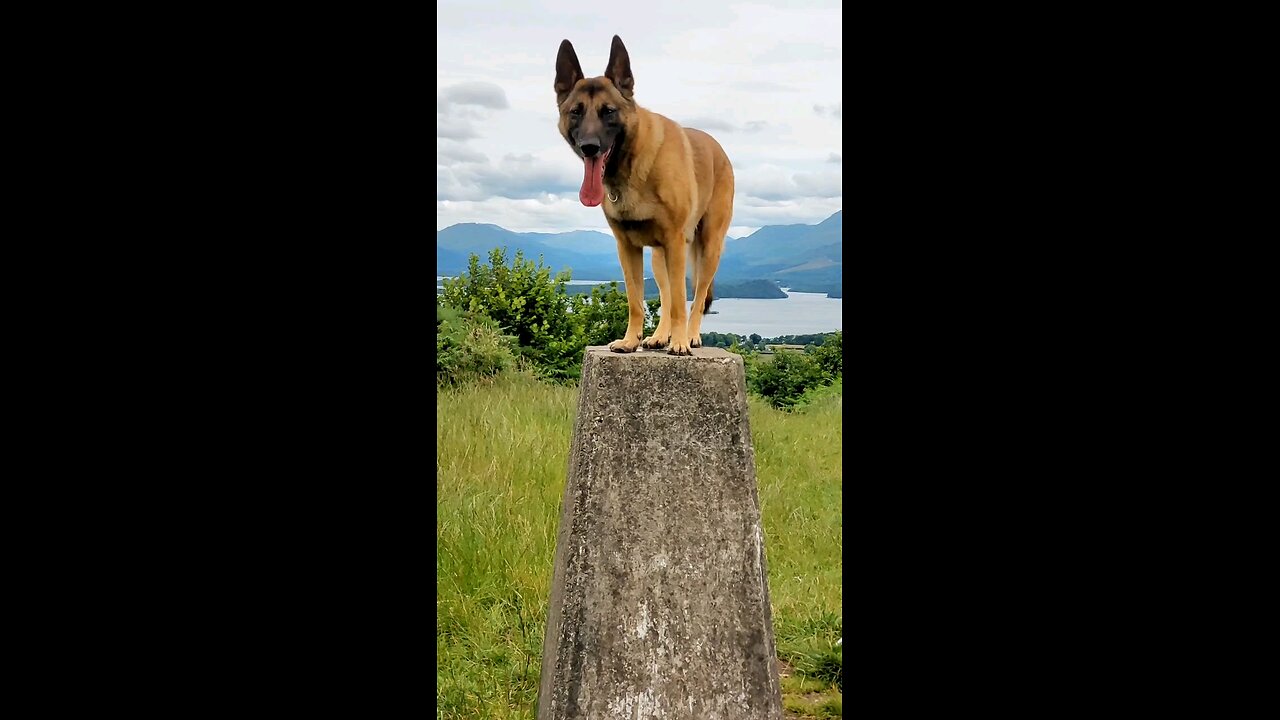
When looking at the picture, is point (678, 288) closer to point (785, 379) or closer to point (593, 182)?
point (593, 182)

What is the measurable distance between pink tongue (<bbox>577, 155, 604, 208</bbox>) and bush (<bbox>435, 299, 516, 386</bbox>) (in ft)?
17.9

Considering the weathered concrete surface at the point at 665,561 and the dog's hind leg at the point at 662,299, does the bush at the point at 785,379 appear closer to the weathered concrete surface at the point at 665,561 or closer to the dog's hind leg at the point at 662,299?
the dog's hind leg at the point at 662,299

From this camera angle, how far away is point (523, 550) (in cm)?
479

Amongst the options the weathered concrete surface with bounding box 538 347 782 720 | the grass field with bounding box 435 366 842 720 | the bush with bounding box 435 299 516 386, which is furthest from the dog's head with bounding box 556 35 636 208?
the bush with bounding box 435 299 516 386

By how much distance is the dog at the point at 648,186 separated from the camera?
10.2ft

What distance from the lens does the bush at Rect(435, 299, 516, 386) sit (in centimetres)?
844

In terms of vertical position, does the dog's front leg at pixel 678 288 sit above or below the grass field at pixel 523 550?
above

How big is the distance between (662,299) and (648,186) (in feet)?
1.45

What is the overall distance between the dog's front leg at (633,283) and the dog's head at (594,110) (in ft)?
1.20

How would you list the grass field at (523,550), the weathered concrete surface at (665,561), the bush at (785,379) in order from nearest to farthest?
the weathered concrete surface at (665,561) → the grass field at (523,550) → the bush at (785,379)

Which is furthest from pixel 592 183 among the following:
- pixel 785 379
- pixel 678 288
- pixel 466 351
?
pixel 785 379

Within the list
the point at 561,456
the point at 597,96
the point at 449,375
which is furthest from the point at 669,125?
the point at 449,375

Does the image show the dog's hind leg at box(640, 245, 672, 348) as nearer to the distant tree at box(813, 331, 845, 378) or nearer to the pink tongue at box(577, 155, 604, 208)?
the pink tongue at box(577, 155, 604, 208)

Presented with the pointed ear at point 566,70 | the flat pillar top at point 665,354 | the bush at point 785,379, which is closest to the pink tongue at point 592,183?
the pointed ear at point 566,70
